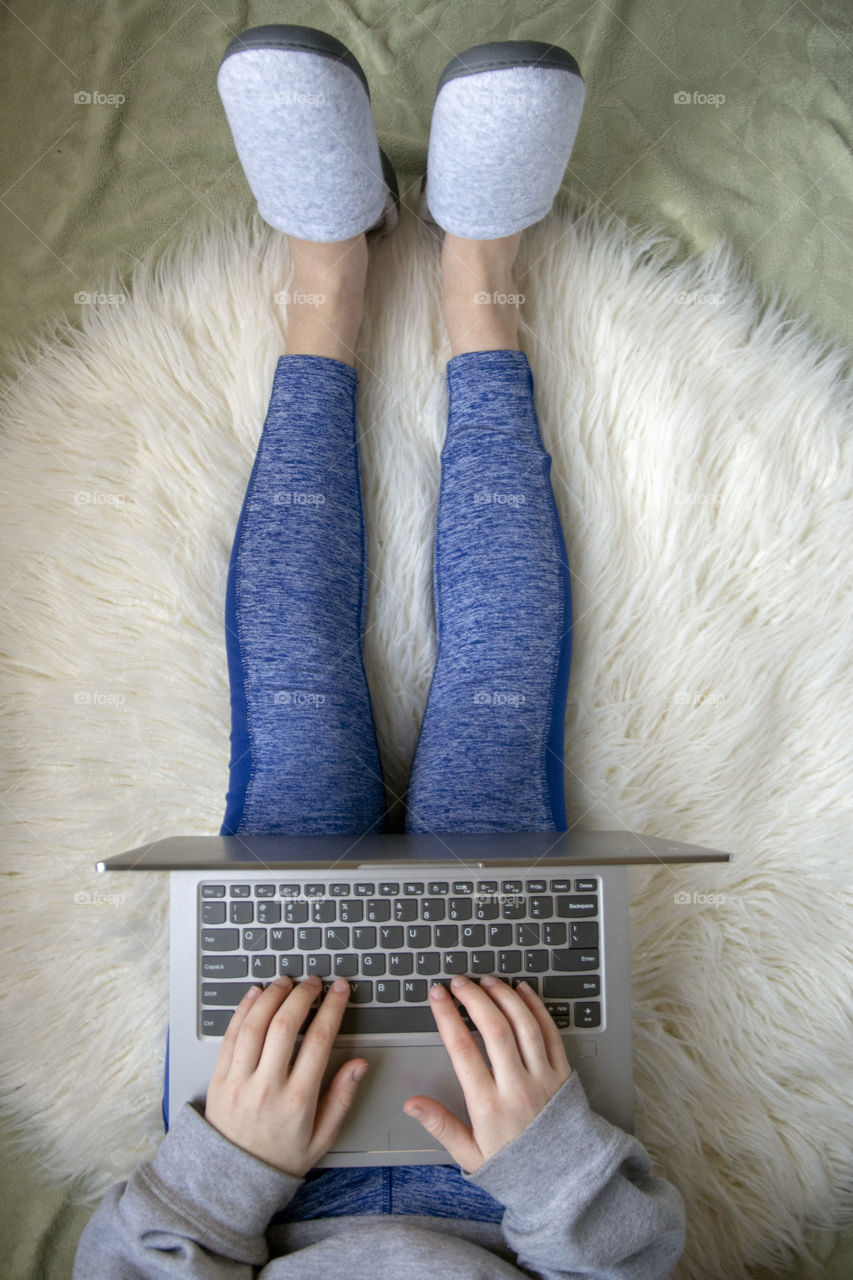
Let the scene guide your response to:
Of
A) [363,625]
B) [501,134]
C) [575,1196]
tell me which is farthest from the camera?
[363,625]

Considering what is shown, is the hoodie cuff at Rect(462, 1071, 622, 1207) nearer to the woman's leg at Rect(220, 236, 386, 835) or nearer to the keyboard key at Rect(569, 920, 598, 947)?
the keyboard key at Rect(569, 920, 598, 947)

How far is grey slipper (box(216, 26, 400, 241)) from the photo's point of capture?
620 mm

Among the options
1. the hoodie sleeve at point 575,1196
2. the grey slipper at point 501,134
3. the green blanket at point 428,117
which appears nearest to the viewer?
the hoodie sleeve at point 575,1196

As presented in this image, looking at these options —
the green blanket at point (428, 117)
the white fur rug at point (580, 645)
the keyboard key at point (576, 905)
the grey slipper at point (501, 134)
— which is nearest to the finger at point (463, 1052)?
the keyboard key at point (576, 905)

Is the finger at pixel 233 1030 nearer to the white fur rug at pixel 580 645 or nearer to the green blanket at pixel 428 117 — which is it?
the white fur rug at pixel 580 645

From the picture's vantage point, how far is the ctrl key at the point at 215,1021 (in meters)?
0.54

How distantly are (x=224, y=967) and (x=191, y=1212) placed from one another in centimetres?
16

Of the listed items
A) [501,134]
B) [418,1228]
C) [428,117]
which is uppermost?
[428,117]

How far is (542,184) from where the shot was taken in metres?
0.70

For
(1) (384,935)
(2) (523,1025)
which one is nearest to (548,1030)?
(2) (523,1025)

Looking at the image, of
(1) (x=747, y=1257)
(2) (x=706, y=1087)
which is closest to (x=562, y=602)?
(2) (x=706, y=1087)

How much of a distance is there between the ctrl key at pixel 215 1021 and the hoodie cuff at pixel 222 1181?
6 centimetres

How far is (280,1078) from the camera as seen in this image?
526mm

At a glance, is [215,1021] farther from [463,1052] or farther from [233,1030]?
[463,1052]
